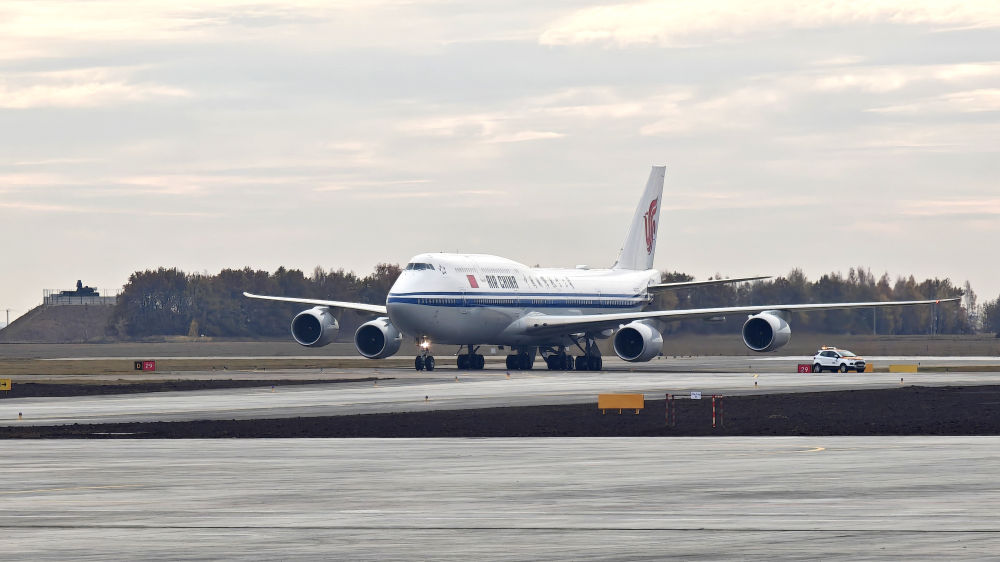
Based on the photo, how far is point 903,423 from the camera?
1454 inches

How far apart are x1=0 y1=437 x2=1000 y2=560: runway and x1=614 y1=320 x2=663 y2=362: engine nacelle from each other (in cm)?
4322

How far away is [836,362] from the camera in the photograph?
78.8 m

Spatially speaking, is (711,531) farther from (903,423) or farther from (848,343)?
(848,343)

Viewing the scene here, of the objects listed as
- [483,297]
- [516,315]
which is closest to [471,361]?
[516,315]

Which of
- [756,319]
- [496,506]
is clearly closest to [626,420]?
[496,506]

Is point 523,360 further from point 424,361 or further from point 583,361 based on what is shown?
point 424,361

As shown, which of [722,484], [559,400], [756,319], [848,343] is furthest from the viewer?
[848,343]

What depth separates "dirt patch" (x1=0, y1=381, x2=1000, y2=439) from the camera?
34.4 m

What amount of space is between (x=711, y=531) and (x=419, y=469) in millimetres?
9166

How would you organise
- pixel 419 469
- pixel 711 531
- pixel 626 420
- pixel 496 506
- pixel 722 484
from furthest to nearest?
pixel 626 420 < pixel 419 469 < pixel 722 484 < pixel 496 506 < pixel 711 531

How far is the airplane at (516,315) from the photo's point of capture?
7362cm

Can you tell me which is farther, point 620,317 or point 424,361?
point 620,317

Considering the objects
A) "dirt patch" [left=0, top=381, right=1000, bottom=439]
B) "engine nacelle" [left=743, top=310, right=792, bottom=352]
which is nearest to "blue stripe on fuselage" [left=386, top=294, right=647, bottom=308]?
"engine nacelle" [left=743, top=310, right=792, bottom=352]

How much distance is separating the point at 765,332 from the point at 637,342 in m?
6.66
